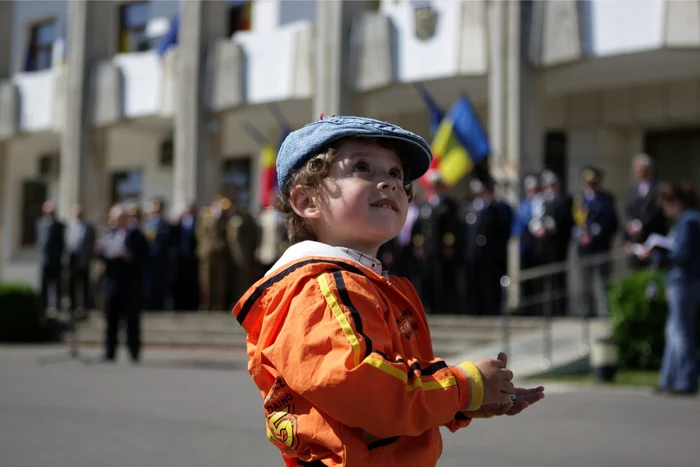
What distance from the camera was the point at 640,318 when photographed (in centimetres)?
1020

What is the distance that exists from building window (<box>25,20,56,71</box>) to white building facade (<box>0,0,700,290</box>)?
40mm

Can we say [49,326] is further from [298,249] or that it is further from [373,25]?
[298,249]

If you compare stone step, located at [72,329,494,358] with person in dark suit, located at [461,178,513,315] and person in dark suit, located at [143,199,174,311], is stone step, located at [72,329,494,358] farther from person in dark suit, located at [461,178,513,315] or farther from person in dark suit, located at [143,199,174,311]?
person in dark suit, located at [461,178,513,315]

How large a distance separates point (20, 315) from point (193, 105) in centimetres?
595

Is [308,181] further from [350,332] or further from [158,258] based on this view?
[158,258]

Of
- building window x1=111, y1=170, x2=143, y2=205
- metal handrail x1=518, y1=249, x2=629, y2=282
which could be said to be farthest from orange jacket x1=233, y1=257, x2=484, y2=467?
building window x1=111, y1=170, x2=143, y2=205

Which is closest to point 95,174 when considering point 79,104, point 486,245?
point 79,104

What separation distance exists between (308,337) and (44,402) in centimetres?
658

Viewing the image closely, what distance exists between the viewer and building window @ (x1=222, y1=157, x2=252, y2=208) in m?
24.9

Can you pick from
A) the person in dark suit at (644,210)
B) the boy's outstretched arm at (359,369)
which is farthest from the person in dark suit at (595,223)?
the boy's outstretched arm at (359,369)

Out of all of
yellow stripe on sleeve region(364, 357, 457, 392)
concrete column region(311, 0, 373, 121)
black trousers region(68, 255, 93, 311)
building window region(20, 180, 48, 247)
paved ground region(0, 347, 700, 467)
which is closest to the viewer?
yellow stripe on sleeve region(364, 357, 457, 392)

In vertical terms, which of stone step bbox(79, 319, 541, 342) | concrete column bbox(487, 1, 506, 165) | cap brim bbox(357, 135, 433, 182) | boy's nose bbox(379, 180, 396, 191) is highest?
concrete column bbox(487, 1, 506, 165)

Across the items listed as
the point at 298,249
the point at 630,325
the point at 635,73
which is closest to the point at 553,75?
the point at 635,73

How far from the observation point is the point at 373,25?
18141mm
